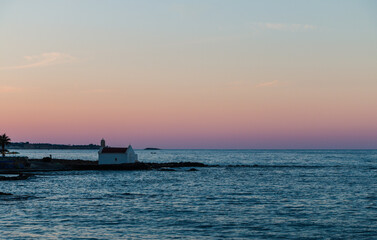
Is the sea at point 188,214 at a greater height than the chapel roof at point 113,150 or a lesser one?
lesser

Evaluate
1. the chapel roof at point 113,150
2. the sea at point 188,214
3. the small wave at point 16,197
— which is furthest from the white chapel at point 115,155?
the small wave at point 16,197


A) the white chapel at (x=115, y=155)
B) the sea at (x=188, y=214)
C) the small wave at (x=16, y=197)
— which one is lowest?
the sea at (x=188, y=214)

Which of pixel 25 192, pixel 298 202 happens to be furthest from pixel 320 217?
pixel 25 192

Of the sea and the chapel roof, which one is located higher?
the chapel roof

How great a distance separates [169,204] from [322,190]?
78.8 ft

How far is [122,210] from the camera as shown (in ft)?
137

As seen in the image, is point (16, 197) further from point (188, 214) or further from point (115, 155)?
point (115, 155)

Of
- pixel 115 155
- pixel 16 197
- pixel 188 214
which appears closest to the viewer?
pixel 188 214

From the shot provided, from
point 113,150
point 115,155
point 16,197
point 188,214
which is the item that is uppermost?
point 113,150

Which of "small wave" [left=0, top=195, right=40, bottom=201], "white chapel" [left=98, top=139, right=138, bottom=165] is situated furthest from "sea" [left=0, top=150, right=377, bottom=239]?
"white chapel" [left=98, top=139, right=138, bottom=165]

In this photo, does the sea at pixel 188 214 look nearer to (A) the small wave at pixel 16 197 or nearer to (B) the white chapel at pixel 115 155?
(A) the small wave at pixel 16 197

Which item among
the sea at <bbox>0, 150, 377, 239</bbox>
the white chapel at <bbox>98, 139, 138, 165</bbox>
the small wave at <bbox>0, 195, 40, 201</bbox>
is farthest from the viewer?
the white chapel at <bbox>98, 139, 138, 165</bbox>

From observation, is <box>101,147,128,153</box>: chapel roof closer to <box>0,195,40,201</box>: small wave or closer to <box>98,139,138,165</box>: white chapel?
<box>98,139,138,165</box>: white chapel

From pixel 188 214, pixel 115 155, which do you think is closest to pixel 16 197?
pixel 188 214
